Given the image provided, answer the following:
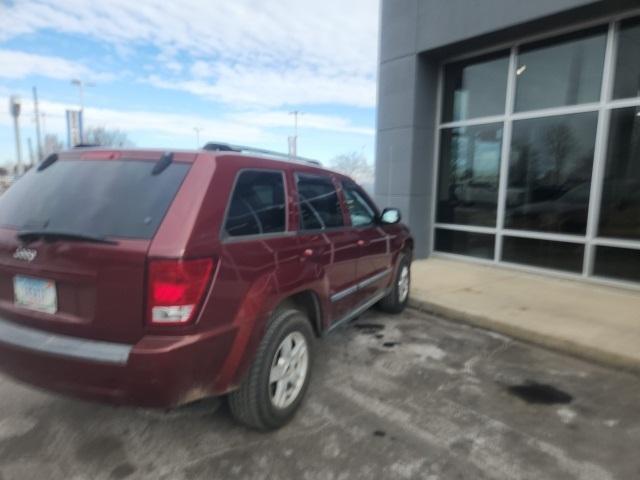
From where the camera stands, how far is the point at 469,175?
844 centimetres

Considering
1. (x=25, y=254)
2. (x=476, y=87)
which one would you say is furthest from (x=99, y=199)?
(x=476, y=87)

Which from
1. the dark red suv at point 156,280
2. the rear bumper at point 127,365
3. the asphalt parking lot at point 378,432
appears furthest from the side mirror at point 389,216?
the rear bumper at point 127,365

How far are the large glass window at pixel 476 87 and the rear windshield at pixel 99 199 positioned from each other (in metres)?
6.95

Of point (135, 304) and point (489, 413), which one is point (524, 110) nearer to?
point (489, 413)

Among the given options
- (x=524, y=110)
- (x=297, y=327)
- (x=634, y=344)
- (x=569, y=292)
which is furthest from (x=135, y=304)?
Result: (x=524, y=110)

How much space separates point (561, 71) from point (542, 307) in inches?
→ 153

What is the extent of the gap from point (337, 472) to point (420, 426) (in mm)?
751

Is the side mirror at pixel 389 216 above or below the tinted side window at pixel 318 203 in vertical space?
below

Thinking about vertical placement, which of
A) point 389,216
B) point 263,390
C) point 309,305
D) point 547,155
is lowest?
point 263,390

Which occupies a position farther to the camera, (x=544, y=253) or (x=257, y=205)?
(x=544, y=253)

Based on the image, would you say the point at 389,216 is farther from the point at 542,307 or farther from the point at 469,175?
the point at 469,175

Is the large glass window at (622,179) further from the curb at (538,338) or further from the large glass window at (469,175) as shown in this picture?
the curb at (538,338)

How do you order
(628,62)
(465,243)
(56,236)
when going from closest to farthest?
(56,236)
(628,62)
(465,243)

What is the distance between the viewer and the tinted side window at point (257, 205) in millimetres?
2609
